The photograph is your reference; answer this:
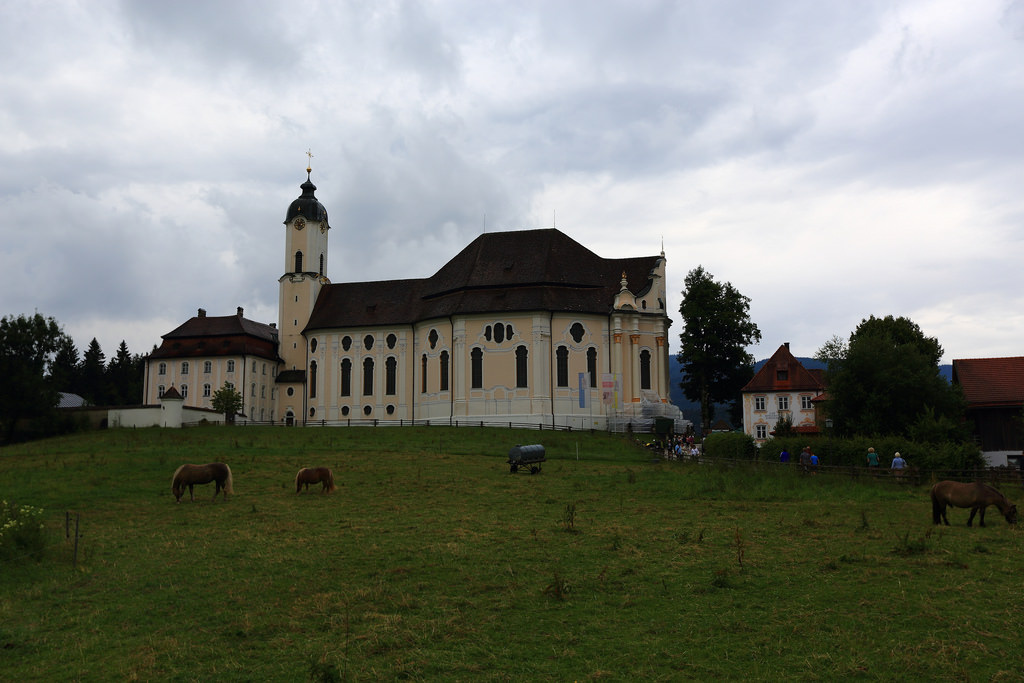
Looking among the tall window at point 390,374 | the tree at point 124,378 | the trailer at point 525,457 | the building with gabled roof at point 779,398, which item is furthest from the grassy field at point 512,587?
the tree at point 124,378

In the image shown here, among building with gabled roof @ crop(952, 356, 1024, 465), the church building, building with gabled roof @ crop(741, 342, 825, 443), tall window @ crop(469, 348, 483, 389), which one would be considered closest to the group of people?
building with gabled roof @ crop(952, 356, 1024, 465)

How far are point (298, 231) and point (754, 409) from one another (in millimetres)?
42188

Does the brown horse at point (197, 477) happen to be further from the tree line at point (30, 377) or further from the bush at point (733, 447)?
the tree line at point (30, 377)

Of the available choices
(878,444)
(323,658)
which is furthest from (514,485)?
(323,658)

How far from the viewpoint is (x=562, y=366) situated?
64.0m

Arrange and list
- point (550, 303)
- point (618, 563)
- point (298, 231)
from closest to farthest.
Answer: point (618, 563) → point (550, 303) → point (298, 231)

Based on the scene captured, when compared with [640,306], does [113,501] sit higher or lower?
lower

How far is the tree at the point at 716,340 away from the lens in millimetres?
68938

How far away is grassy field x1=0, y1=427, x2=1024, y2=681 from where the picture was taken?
1207cm

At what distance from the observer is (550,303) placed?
212 ft

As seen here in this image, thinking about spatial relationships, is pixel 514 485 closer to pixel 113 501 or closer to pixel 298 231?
pixel 113 501

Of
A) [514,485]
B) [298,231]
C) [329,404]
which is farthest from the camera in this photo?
[298,231]

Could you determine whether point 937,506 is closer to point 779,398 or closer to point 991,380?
point 991,380

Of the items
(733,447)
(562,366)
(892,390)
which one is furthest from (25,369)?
(892,390)
